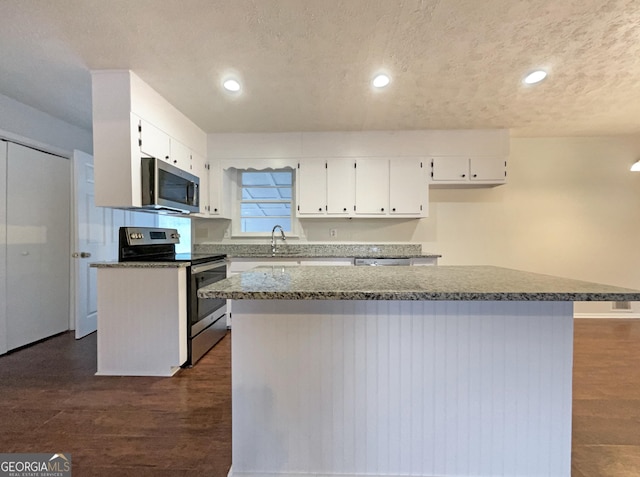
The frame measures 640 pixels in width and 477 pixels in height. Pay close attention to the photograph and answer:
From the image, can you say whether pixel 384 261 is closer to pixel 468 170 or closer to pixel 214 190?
pixel 468 170

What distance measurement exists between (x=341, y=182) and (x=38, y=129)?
3.14 meters

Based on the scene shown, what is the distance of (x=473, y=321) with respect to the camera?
121 cm

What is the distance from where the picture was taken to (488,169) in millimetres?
3484

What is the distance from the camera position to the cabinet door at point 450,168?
3.51 meters

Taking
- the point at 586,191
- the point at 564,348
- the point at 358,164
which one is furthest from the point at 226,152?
the point at 586,191

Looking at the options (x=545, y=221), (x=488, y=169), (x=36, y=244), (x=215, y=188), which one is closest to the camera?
(x=36, y=244)

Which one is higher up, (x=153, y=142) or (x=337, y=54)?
(x=337, y=54)

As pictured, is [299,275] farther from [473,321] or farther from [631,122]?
[631,122]

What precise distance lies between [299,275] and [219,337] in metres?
2.04

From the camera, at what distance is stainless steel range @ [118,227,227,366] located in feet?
8.01

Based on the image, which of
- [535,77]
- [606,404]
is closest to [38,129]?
[535,77]

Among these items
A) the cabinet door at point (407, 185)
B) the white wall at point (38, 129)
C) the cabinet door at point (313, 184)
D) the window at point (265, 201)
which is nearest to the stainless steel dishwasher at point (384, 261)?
the cabinet door at point (407, 185)

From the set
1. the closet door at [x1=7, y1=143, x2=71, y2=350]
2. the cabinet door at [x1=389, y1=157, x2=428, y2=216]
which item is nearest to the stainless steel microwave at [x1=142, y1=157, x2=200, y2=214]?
the closet door at [x1=7, y1=143, x2=71, y2=350]

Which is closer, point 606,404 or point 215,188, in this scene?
point 606,404
